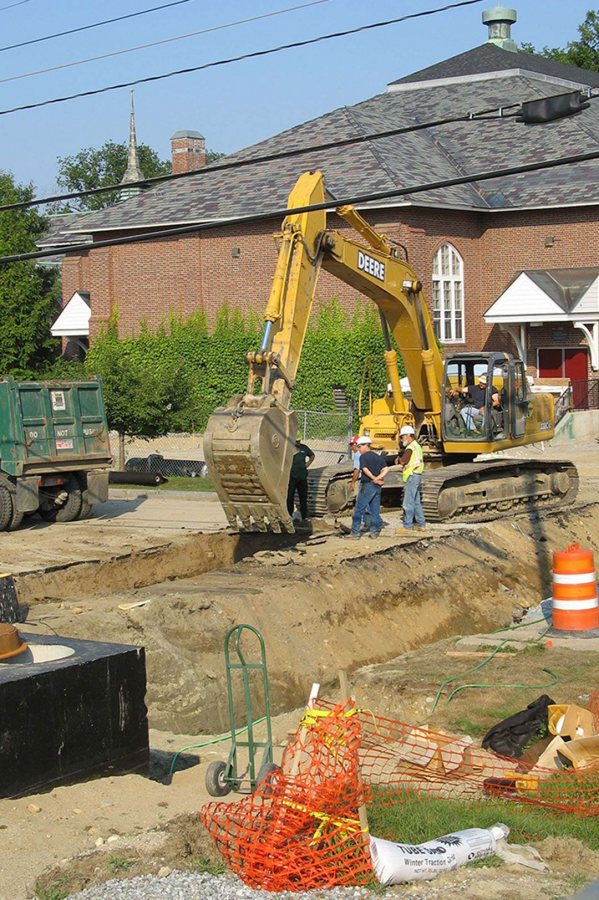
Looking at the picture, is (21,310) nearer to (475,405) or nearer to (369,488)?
(475,405)

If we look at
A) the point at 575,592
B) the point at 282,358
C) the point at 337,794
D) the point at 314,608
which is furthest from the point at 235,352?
the point at 337,794

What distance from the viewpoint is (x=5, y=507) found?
71.3 feet

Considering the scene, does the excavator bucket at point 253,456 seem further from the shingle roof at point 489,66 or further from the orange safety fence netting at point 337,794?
the shingle roof at point 489,66

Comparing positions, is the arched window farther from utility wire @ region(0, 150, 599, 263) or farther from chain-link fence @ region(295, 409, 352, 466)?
utility wire @ region(0, 150, 599, 263)

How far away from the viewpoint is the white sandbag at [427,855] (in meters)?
7.25

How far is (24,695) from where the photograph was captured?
8.87 metres

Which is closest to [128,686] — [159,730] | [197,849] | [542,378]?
[197,849]

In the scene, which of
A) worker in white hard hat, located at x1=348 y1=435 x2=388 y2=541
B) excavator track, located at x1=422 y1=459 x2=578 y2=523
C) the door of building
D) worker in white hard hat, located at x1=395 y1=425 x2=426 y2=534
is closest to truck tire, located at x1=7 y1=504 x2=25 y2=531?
worker in white hard hat, located at x1=348 y1=435 x2=388 y2=541

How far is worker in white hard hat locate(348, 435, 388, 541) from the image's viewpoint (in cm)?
1944

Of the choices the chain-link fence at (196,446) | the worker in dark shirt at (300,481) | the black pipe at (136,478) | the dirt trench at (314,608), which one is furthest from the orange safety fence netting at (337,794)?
the chain-link fence at (196,446)

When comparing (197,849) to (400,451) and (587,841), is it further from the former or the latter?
(400,451)

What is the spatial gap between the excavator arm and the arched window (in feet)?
67.9

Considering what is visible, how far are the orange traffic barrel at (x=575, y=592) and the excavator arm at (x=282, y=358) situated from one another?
346cm

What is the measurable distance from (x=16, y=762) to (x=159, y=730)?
5125 millimetres
